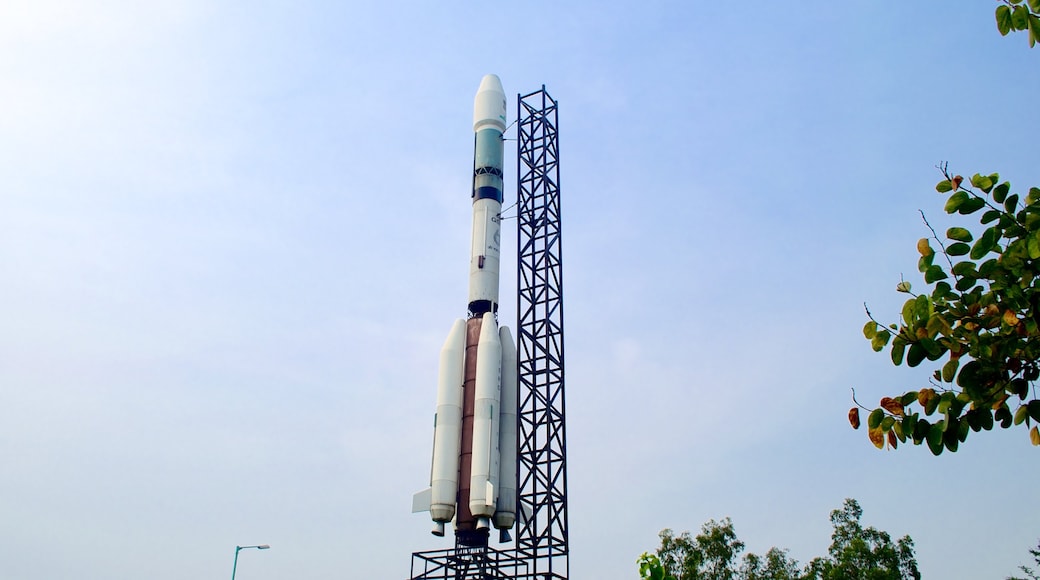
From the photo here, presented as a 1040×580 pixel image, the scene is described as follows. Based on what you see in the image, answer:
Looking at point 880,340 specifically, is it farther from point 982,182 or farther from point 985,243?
point 982,182

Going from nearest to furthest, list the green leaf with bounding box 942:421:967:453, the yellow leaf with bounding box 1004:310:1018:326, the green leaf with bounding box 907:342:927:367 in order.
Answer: the green leaf with bounding box 942:421:967:453 → the green leaf with bounding box 907:342:927:367 → the yellow leaf with bounding box 1004:310:1018:326

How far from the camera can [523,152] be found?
44938mm

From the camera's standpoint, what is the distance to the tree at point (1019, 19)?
5.64 meters

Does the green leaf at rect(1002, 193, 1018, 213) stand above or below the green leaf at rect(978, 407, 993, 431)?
above

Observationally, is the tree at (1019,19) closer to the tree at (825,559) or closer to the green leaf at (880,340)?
the green leaf at (880,340)

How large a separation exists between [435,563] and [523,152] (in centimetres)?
2084

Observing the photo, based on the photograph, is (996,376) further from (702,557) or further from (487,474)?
(702,557)

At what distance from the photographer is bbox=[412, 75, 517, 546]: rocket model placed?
35250 mm

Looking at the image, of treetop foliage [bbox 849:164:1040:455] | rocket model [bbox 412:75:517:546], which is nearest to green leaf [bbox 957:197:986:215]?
treetop foliage [bbox 849:164:1040:455]

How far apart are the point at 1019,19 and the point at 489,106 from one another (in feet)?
129

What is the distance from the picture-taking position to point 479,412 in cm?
3616

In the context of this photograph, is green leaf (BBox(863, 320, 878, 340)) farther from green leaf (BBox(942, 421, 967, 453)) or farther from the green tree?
the green tree

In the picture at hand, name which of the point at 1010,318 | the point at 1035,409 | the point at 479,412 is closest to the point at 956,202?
the point at 1010,318

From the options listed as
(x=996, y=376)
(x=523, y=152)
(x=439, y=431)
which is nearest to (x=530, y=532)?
(x=439, y=431)
